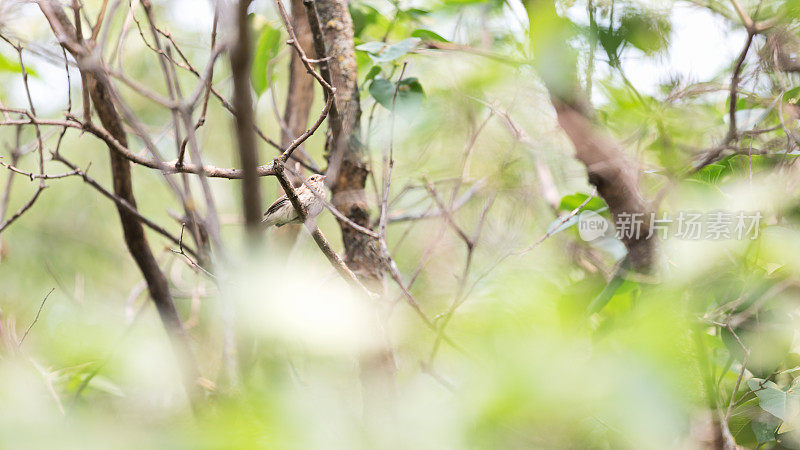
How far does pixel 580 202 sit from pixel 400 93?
0.49 metres

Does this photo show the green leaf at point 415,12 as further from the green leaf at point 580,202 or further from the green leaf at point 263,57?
the green leaf at point 580,202

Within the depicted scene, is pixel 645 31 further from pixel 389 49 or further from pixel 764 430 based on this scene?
pixel 764 430

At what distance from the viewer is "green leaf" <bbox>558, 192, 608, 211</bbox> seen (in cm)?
133

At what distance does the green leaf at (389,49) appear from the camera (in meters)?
1.27

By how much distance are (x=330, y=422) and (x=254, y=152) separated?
18 cm

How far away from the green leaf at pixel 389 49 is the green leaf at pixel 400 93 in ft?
0.23

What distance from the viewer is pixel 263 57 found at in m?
1.58

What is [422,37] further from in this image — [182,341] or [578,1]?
[182,341]

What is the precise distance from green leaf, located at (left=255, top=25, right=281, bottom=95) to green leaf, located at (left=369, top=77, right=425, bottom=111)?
1.21 ft

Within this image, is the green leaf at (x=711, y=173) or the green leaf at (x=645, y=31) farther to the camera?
the green leaf at (x=711, y=173)

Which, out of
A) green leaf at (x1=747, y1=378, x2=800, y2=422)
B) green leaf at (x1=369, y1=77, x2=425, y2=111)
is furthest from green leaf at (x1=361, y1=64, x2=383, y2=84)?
green leaf at (x1=747, y1=378, x2=800, y2=422)

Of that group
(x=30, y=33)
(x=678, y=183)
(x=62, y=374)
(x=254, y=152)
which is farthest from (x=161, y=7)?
(x=254, y=152)

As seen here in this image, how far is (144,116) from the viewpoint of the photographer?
117 inches

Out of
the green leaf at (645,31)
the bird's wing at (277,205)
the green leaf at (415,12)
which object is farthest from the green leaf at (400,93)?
the green leaf at (645,31)
